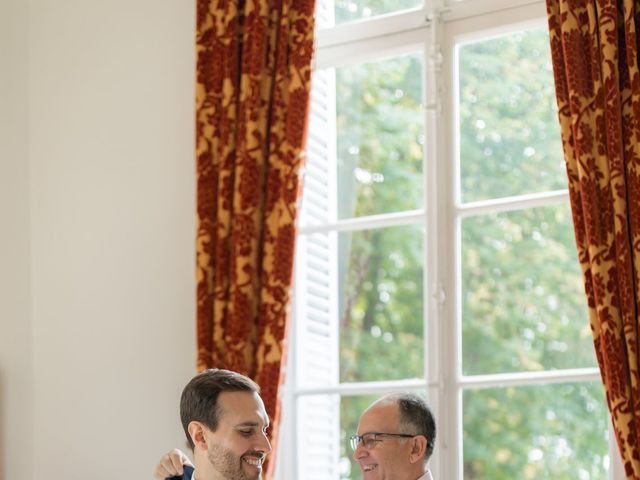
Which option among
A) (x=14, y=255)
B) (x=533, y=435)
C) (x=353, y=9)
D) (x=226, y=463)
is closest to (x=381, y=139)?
(x=533, y=435)

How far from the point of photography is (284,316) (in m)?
4.34

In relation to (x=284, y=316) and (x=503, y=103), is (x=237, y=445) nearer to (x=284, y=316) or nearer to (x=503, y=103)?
(x=284, y=316)

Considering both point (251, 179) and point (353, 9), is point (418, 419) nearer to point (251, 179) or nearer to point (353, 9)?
point (251, 179)

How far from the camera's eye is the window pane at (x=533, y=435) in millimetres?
4676

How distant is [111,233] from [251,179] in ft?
2.65

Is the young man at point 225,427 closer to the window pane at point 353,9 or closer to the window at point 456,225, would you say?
the window at point 456,225

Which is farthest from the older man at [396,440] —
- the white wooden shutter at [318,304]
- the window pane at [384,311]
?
the window pane at [384,311]

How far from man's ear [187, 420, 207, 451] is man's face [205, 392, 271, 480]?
1cm

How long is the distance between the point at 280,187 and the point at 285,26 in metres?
0.59

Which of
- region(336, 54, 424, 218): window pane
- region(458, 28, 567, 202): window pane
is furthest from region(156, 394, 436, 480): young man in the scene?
region(336, 54, 424, 218): window pane

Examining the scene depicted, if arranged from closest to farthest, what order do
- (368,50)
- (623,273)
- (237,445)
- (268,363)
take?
(237,445) → (623,273) → (268,363) → (368,50)

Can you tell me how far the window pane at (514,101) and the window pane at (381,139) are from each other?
3.61 ft

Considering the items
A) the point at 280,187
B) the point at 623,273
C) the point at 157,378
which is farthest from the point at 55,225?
the point at 623,273

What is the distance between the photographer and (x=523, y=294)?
6.45 m
